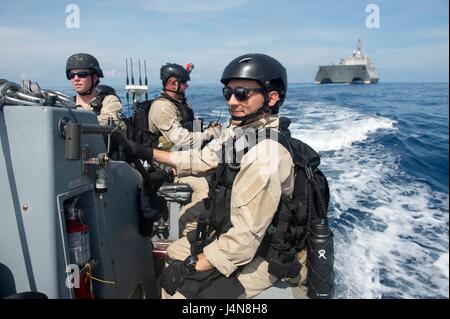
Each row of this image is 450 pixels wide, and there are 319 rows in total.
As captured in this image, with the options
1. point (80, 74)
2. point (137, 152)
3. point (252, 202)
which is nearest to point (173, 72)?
point (80, 74)

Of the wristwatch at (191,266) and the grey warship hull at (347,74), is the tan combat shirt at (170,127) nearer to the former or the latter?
the wristwatch at (191,266)

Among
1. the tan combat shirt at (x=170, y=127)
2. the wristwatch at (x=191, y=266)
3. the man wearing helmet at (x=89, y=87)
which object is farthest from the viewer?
the tan combat shirt at (x=170, y=127)

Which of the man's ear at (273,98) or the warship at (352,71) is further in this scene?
the warship at (352,71)

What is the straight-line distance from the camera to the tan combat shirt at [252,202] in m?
2.03

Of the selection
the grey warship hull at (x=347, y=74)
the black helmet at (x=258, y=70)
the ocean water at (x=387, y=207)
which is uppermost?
the grey warship hull at (x=347, y=74)

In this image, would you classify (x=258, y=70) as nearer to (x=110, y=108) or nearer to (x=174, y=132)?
(x=174, y=132)

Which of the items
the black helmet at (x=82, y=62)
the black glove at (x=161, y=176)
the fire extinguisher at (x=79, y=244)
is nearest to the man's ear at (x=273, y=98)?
the black glove at (x=161, y=176)

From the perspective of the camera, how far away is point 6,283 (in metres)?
1.79

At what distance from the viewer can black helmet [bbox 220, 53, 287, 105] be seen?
2.54 m

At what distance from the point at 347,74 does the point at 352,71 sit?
166 cm

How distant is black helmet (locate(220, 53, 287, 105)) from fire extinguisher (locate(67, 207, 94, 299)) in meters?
1.53

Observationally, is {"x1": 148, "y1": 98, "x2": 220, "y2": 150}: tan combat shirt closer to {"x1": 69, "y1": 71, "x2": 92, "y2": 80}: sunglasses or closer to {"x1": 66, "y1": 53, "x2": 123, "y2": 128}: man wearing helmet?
{"x1": 66, "y1": 53, "x2": 123, "y2": 128}: man wearing helmet

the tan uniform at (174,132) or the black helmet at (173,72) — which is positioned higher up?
the black helmet at (173,72)
